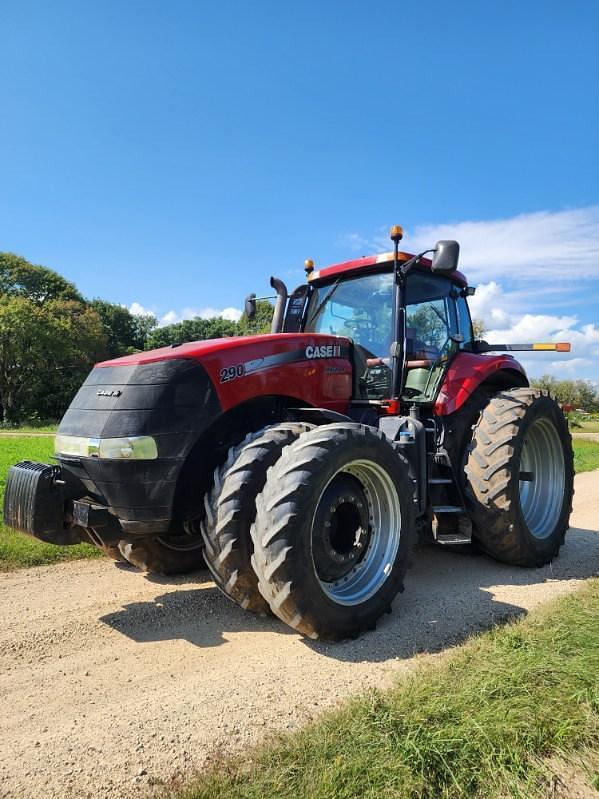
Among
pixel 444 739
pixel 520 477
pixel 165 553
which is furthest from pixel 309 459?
pixel 520 477

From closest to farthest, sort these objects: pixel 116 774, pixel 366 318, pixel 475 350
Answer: pixel 116 774
pixel 366 318
pixel 475 350

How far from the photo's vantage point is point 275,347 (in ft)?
13.9

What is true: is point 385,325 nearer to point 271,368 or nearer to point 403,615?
point 271,368

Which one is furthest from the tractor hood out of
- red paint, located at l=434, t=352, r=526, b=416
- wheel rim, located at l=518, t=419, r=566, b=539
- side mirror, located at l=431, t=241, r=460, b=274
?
wheel rim, located at l=518, t=419, r=566, b=539

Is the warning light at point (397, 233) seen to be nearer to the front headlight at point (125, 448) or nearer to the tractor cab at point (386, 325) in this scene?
the tractor cab at point (386, 325)

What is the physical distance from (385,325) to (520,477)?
6.12ft

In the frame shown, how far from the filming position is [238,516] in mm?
3420

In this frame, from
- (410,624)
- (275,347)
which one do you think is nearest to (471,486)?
(410,624)

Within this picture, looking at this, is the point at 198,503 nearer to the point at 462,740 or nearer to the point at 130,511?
the point at 130,511

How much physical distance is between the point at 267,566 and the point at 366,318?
282 centimetres

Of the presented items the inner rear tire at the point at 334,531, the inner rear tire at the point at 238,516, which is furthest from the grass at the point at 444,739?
the inner rear tire at the point at 238,516

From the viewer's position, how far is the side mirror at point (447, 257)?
4.54 meters

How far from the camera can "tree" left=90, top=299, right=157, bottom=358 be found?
160 ft

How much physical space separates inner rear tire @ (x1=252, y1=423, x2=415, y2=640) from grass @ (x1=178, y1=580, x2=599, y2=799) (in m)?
0.72
